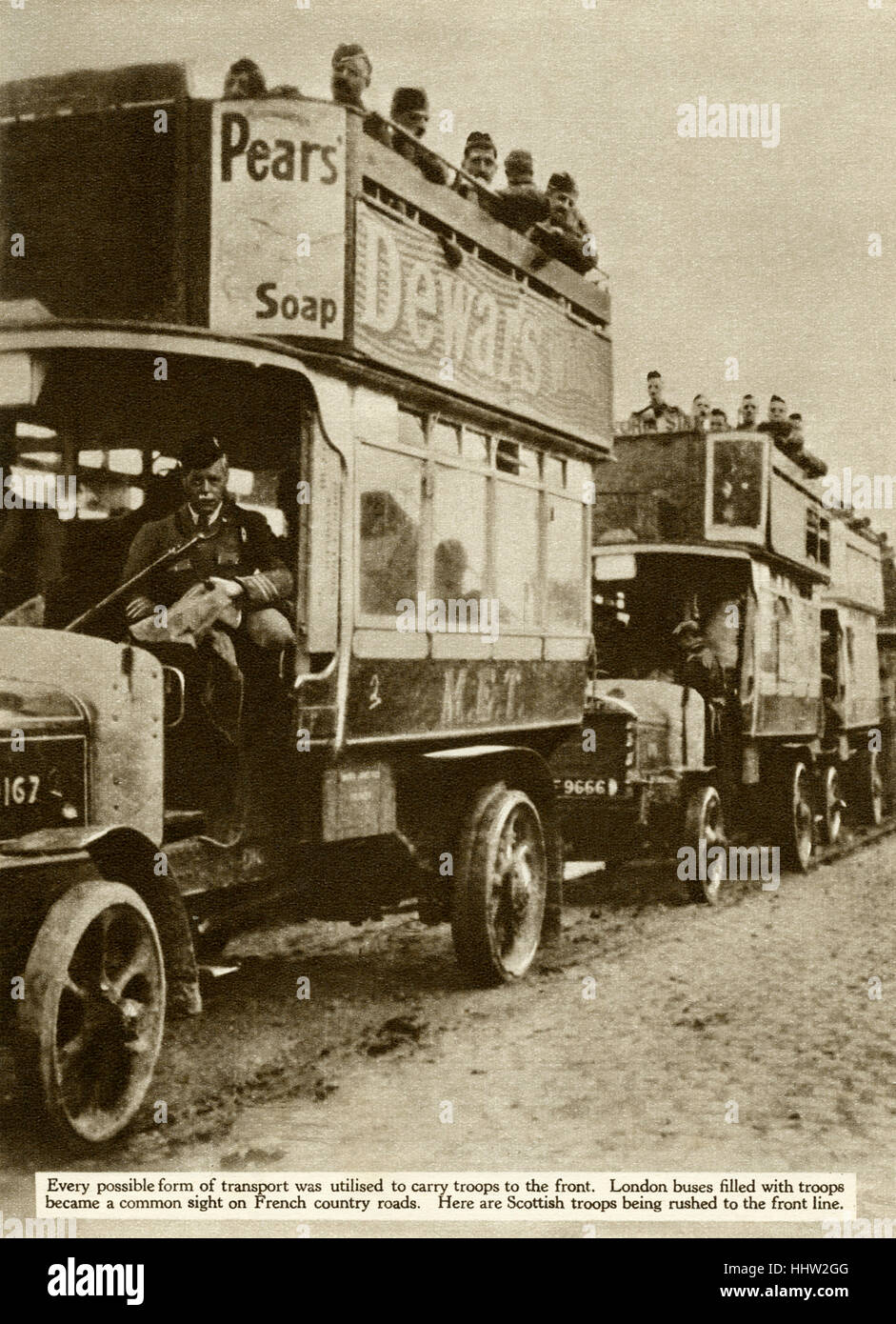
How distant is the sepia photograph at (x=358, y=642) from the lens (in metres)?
4.85

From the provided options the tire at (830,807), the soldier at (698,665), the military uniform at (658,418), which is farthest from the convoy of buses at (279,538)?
the tire at (830,807)

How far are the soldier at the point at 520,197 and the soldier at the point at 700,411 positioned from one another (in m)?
4.44

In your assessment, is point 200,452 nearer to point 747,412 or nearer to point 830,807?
point 747,412

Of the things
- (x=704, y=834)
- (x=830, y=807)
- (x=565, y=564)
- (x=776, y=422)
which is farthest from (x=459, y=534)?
(x=830, y=807)

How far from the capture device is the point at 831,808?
13.2 metres

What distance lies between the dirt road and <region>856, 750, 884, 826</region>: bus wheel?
23.4 feet

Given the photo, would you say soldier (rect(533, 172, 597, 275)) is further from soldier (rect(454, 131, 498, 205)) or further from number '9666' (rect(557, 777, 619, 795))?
number '9666' (rect(557, 777, 619, 795))

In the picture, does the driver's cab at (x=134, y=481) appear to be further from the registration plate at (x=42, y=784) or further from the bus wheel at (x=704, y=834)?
the bus wheel at (x=704, y=834)

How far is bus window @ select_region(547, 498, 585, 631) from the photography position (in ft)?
25.3

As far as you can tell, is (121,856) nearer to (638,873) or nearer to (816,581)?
(638,873)

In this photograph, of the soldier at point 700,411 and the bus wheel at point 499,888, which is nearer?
the bus wheel at point 499,888

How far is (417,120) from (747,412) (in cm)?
610

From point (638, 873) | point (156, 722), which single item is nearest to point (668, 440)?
point (638, 873)

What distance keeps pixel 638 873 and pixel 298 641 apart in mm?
6487
